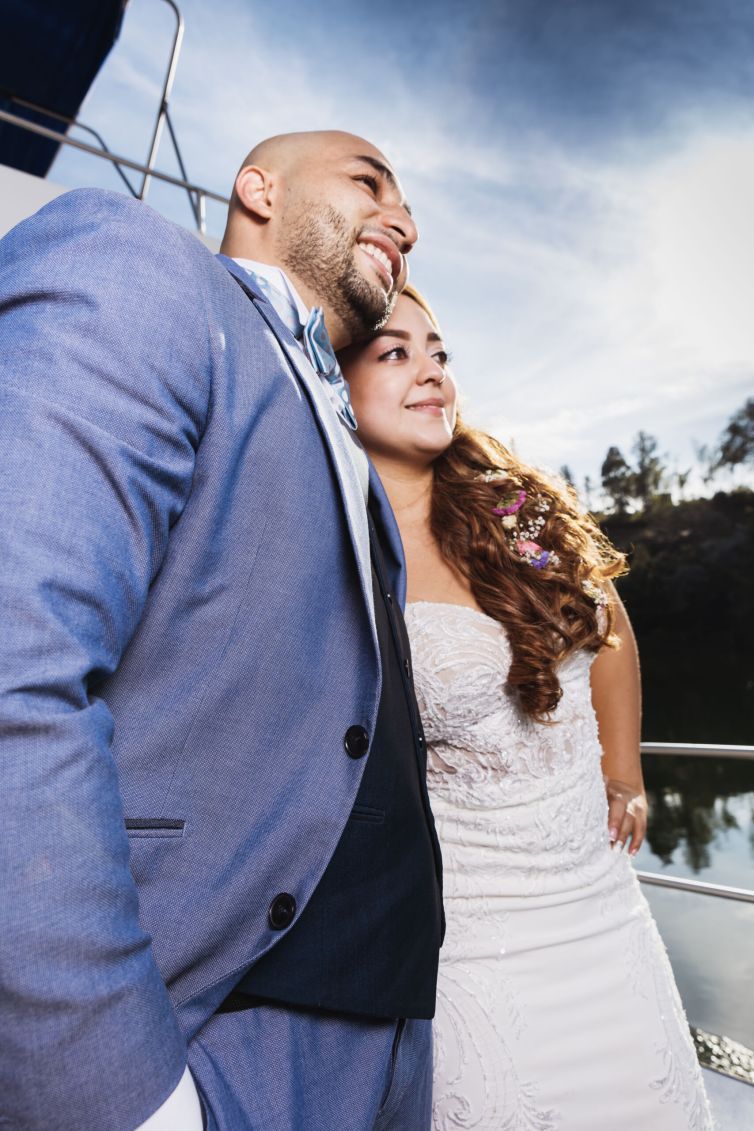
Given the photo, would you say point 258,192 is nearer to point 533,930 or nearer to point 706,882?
→ point 533,930

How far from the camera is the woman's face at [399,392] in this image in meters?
1.82

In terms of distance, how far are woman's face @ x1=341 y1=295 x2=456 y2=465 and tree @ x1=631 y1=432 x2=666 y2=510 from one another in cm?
2256

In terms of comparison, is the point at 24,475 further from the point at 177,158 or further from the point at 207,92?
the point at 207,92

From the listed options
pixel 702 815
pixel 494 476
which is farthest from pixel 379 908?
pixel 702 815

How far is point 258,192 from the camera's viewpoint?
1.26 meters

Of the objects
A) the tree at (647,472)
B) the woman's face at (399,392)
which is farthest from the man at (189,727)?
the tree at (647,472)

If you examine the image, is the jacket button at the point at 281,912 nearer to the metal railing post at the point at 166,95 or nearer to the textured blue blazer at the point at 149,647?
the textured blue blazer at the point at 149,647

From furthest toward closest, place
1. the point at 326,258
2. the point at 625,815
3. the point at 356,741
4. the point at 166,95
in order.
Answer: the point at 166,95 → the point at 625,815 → the point at 326,258 → the point at 356,741

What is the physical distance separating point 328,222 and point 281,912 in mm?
1011

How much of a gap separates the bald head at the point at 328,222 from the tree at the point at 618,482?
2268 cm

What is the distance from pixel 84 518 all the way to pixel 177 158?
14.5 ft

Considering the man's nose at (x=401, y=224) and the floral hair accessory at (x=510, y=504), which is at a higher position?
the man's nose at (x=401, y=224)

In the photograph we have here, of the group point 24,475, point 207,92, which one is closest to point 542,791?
point 24,475

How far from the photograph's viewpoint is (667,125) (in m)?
16.4
